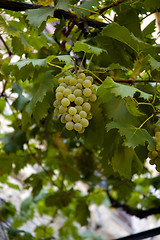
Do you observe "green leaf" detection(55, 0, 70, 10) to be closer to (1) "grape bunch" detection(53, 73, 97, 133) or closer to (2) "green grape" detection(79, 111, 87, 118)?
(1) "grape bunch" detection(53, 73, 97, 133)

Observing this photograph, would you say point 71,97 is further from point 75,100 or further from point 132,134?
point 132,134

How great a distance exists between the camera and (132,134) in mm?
705

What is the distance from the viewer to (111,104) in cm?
82

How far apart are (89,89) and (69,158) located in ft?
3.98

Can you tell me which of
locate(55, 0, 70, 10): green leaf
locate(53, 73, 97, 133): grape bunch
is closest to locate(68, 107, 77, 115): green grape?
locate(53, 73, 97, 133): grape bunch

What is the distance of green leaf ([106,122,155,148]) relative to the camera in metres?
0.69

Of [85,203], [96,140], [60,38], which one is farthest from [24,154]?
[60,38]

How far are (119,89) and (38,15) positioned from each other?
0.36m

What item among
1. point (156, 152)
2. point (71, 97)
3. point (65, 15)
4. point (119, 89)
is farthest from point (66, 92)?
point (65, 15)

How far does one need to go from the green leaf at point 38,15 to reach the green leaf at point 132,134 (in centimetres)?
37

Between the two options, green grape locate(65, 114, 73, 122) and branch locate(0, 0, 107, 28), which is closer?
green grape locate(65, 114, 73, 122)

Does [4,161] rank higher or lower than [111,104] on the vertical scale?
lower

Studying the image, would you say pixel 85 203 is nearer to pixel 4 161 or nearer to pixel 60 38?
pixel 4 161

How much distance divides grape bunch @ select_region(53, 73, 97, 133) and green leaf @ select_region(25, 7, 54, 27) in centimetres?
18
